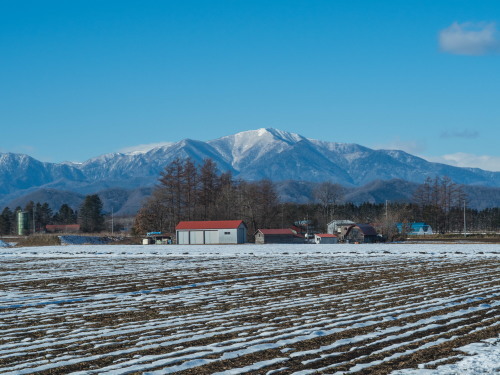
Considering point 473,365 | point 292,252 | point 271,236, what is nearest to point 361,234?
point 271,236

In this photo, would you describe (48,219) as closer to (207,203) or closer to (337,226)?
(207,203)

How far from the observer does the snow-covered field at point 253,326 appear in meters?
10.9

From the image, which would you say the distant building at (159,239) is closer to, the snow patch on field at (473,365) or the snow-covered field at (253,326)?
the snow-covered field at (253,326)

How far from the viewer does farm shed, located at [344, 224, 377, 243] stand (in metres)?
89.9

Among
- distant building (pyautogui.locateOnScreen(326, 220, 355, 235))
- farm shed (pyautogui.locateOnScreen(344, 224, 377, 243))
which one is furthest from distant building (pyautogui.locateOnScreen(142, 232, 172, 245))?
distant building (pyautogui.locateOnScreen(326, 220, 355, 235))

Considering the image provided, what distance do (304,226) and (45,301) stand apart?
110650mm

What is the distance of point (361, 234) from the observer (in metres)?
90.4

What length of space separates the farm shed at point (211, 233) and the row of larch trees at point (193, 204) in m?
10.1

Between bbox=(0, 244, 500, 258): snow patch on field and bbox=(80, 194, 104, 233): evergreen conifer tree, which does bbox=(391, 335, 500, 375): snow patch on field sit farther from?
bbox=(80, 194, 104, 233): evergreen conifer tree

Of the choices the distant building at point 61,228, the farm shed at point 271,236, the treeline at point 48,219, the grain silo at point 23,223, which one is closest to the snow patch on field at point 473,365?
the farm shed at point 271,236

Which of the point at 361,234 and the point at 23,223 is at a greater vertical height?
the point at 23,223

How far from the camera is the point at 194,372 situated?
10.4 metres

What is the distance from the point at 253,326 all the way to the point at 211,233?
6983cm

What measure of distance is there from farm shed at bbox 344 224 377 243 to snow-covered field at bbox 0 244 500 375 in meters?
63.8
